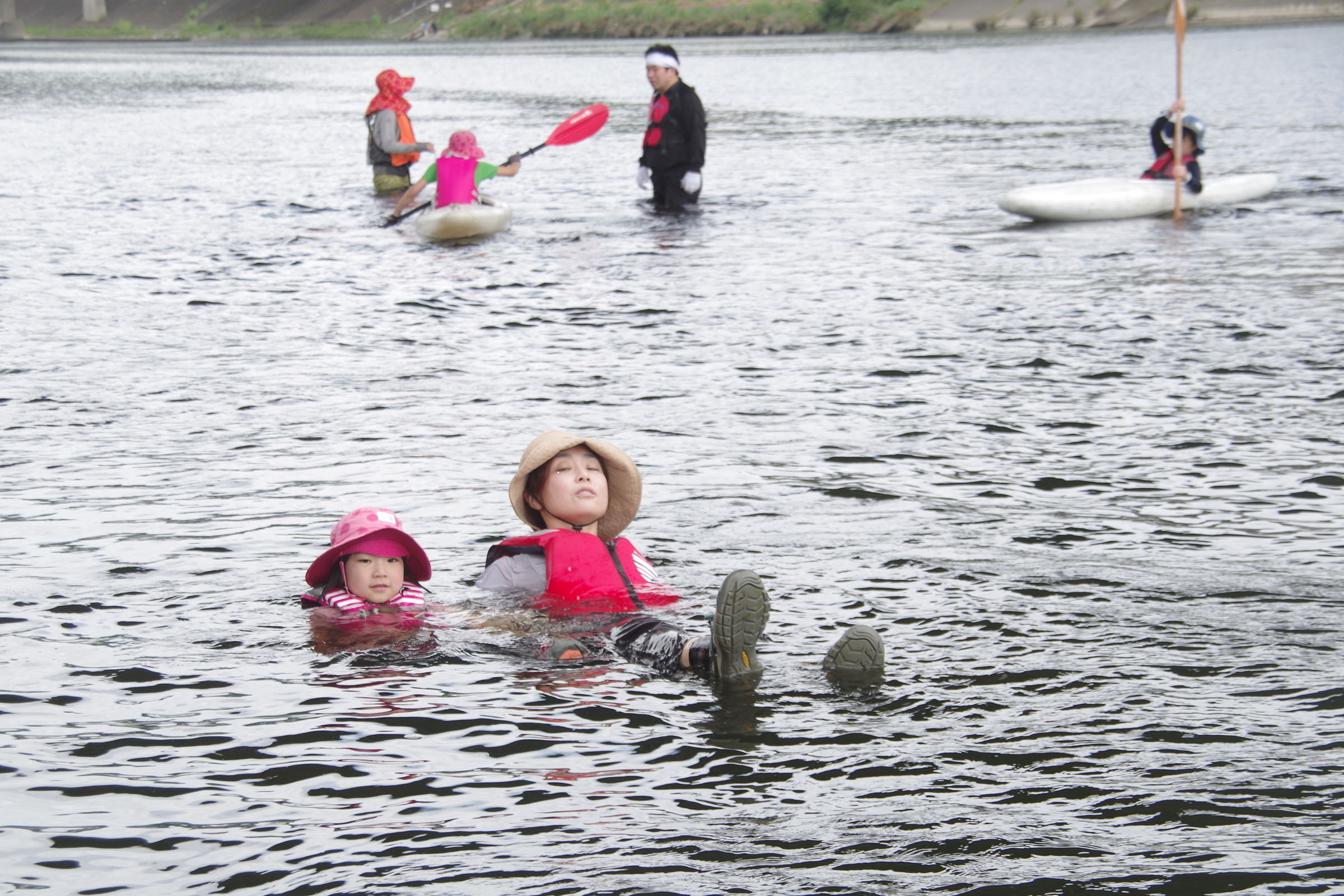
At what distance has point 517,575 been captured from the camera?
17.6ft

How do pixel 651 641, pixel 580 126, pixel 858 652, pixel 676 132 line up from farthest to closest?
pixel 580 126
pixel 676 132
pixel 651 641
pixel 858 652

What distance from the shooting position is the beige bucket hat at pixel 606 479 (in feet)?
17.5

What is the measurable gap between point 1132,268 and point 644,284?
4676mm

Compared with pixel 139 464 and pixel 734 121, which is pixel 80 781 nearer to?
pixel 139 464

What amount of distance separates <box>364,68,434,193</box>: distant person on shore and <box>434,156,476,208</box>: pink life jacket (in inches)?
61.1

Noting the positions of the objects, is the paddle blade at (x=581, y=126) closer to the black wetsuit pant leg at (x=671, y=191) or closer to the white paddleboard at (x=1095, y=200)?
the black wetsuit pant leg at (x=671, y=191)

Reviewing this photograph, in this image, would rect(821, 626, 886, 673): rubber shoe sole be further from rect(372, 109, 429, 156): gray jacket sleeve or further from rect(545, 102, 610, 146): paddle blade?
rect(372, 109, 429, 156): gray jacket sleeve

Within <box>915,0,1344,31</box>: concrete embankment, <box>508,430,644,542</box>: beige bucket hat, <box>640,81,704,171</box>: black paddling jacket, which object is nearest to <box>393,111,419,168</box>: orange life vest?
<box>640,81,704,171</box>: black paddling jacket

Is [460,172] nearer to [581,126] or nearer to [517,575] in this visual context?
[581,126]

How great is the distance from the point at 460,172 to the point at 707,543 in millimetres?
10175

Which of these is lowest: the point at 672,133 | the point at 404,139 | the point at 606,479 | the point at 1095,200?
the point at 606,479

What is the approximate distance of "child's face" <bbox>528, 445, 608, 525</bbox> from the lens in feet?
17.6

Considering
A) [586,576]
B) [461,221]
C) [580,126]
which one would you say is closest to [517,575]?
[586,576]

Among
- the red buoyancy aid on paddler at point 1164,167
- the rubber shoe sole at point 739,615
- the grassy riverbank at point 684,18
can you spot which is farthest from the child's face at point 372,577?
the grassy riverbank at point 684,18
